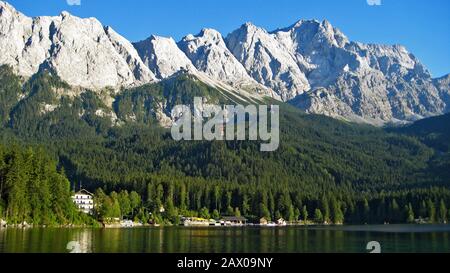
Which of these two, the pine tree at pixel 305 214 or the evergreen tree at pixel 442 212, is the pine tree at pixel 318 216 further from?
the evergreen tree at pixel 442 212

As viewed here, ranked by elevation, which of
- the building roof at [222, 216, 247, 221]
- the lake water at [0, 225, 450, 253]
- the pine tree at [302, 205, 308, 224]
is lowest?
the lake water at [0, 225, 450, 253]

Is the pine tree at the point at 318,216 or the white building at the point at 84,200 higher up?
the white building at the point at 84,200

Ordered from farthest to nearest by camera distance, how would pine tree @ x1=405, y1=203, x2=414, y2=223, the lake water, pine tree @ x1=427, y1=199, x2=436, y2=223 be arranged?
pine tree @ x1=405, y1=203, x2=414, y2=223, pine tree @ x1=427, y1=199, x2=436, y2=223, the lake water

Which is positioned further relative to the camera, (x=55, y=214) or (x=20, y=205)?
(x=55, y=214)

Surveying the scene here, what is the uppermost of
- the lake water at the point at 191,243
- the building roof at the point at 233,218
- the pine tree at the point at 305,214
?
the pine tree at the point at 305,214

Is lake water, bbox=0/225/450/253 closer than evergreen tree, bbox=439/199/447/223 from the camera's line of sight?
Yes

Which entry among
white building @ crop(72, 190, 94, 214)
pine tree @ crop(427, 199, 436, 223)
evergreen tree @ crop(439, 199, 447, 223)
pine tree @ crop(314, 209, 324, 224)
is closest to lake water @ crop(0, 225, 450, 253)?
white building @ crop(72, 190, 94, 214)

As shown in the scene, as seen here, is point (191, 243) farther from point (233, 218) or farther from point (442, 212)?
point (442, 212)

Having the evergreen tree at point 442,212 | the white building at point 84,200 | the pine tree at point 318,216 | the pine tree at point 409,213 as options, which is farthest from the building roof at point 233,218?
the evergreen tree at point 442,212

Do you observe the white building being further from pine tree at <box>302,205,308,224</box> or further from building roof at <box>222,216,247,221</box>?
pine tree at <box>302,205,308,224</box>

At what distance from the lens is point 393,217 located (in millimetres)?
184500

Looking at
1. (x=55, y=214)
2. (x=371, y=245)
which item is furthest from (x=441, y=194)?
(x=371, y=245)
